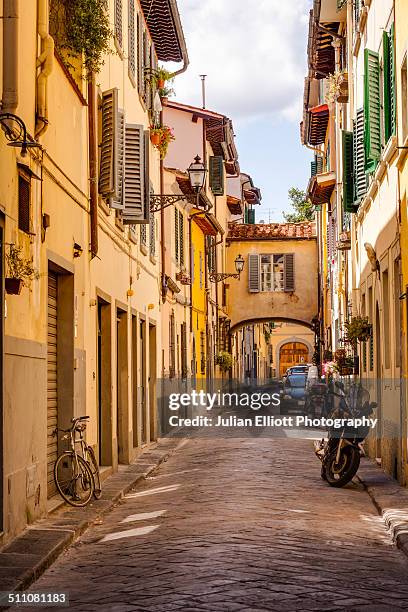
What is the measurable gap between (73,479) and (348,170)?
413 inches

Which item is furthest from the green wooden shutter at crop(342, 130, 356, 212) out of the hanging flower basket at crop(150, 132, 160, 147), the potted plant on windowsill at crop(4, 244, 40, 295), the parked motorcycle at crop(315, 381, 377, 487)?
the potted plant on windowsill at crop(4, 244, 40, 295)

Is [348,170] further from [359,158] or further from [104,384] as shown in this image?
[104,384]

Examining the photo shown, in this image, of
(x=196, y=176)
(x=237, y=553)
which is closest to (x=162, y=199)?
(x=196, y=176)

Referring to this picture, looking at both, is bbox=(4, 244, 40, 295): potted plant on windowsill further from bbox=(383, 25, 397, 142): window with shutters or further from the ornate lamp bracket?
the ornate lamp bracket

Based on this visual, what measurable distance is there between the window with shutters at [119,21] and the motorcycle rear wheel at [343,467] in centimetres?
753

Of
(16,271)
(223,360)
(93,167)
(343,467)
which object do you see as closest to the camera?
(16,271)

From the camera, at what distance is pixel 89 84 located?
1530 centimetres

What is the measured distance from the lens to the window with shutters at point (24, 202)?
419 inches

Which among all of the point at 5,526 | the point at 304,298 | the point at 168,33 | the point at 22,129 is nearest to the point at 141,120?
the point at 168,33

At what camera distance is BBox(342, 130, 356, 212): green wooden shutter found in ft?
69.3

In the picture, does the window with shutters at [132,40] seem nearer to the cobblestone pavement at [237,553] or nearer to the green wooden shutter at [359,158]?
the green wooden shutter at [359,158]

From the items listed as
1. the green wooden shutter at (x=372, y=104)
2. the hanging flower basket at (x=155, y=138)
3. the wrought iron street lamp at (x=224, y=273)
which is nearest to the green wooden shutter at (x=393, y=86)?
the green wooden shutter at (x=372, y=104)

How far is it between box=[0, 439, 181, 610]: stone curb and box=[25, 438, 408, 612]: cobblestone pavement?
12 centimetres

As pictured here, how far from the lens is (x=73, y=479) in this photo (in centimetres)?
1282
